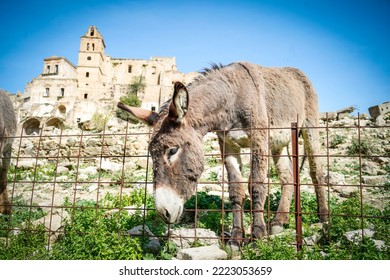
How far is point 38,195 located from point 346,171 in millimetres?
8186

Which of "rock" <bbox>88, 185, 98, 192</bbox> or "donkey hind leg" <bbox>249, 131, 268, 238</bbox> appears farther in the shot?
"rock" <bbox>88, 185, 98, 192</bbox>

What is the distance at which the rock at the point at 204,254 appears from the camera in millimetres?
2680

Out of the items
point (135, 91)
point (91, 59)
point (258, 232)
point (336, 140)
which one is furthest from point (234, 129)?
point (91, 59)

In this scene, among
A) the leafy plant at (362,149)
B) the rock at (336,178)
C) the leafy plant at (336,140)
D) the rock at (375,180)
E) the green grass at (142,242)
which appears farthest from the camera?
the leafy plant at (336,140)

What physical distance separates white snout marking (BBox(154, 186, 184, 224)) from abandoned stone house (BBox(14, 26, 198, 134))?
118 ft

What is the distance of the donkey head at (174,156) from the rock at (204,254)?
37 centimetres

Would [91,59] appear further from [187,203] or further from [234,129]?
[234,129]

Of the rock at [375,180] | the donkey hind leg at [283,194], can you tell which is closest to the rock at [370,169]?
the rock at [375,180]

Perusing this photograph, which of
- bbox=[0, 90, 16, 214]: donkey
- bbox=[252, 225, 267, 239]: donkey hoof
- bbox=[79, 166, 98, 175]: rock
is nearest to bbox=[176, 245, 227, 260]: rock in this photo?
bbox=[252, 225, 267, 239]: donkey hoof

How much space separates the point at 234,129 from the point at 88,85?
5228 cm

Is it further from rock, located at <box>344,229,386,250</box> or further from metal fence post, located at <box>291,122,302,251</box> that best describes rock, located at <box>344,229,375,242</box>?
metal fence post, located at <box>291,122,302,251</box>

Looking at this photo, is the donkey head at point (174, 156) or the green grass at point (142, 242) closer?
the green grass at point (142, 242)

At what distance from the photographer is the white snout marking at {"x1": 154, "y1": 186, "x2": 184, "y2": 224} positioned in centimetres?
258

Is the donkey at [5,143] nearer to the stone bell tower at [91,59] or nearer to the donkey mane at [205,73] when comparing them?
the donkey mane at [205,73]
